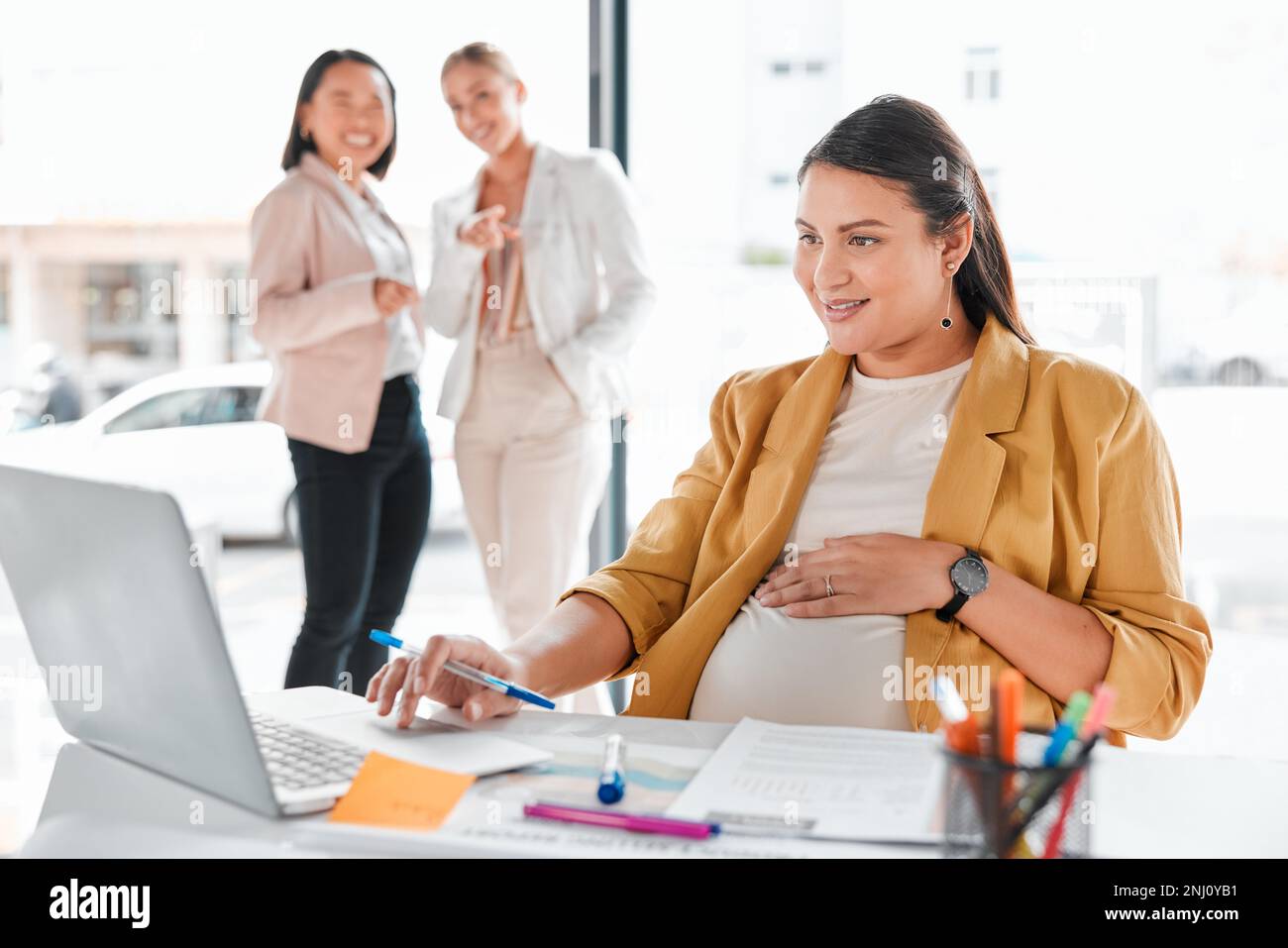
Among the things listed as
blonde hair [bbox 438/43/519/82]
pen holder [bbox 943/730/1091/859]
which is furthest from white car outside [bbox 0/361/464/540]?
pen holder [bbox 943/730/1091/859]

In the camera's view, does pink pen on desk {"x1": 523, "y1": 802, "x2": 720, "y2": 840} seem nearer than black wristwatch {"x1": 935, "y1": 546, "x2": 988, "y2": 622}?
Yes

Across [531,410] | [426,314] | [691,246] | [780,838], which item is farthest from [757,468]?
[691,246]

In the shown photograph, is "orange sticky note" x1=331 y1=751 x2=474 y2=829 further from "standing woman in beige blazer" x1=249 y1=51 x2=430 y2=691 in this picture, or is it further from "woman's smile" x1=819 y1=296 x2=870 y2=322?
"standing woman in beige blazer" x1=249 y1=51 x2=430 y2=691

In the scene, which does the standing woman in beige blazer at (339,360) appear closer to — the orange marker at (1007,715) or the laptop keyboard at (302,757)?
the laptop keyboard at (302,757)

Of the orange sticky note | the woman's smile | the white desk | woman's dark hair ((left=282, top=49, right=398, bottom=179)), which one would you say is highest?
woman's dark hair ((left=282, top=49, right=398, bottom=179))

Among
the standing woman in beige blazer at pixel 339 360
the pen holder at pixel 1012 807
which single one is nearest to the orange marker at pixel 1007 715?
the pen holder at pixel 1012 807

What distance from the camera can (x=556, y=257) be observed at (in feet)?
8.82

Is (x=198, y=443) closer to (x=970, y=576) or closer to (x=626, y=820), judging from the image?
(x=970, y=576)

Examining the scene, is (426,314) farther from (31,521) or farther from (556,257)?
(31,521)

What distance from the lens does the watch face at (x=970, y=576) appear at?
126 centimetres

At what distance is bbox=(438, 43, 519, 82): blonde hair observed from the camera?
2586 mm

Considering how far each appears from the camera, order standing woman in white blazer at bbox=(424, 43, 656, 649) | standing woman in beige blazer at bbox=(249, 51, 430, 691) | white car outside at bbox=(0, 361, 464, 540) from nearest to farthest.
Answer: standing woman in beige blazer at bbox=(249, 51, 430, 691)
standing woman in white blazer at bbox=(424, 43, 656, 649)
white car outside at bbox=(0, 361, 464, 540)

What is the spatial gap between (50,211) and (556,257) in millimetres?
1531

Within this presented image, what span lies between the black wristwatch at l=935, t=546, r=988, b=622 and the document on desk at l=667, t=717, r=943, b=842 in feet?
0.81
